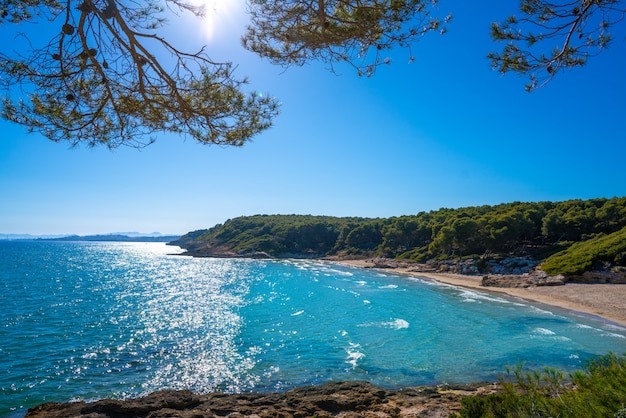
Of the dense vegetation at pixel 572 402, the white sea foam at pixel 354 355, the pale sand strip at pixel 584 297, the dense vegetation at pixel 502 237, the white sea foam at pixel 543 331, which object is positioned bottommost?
the white sea foam at pixel 354 355

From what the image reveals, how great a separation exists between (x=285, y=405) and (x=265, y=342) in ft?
26.6

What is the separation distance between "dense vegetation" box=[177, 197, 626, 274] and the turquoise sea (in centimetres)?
1724

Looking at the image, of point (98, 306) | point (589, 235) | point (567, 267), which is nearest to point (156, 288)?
point (98, 306)

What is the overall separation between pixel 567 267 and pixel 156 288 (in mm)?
41631

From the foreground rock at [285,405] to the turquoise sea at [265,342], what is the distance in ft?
5.03

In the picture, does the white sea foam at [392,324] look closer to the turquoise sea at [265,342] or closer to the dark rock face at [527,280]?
the turquoise sea at [265,342]

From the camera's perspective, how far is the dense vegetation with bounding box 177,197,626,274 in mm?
35750

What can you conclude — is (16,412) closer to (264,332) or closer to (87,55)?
(87,55)

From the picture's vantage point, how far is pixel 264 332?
1809cm

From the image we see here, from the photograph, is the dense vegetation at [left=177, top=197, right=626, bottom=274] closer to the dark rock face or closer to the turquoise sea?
the dark rock face

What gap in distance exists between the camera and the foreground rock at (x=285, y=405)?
7594 millimetres

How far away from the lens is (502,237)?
4744 centimetres

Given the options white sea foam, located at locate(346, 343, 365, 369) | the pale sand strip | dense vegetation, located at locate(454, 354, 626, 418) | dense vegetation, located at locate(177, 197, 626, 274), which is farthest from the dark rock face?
dense vegetation, located at locate(454, 354, 626, 418)

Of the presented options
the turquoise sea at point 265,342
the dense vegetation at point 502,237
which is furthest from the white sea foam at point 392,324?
the dense vegetation at point 502,237
